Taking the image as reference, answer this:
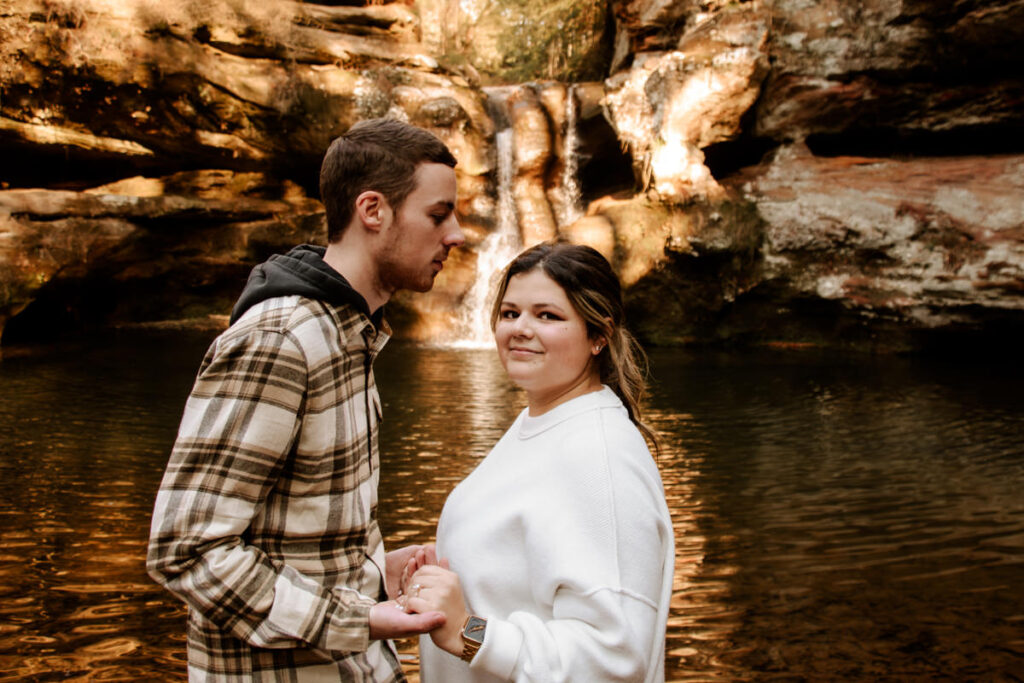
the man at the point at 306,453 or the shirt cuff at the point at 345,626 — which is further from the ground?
the man at the point at 306,453

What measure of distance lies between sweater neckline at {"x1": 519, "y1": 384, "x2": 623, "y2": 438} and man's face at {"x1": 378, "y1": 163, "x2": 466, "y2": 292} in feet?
1.39

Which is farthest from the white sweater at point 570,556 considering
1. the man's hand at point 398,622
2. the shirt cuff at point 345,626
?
the shirt cuff at point 345,626

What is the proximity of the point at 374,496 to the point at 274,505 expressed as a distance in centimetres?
28

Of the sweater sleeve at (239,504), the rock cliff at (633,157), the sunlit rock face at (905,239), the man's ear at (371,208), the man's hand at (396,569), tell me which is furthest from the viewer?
the rock cliff at (633,157)

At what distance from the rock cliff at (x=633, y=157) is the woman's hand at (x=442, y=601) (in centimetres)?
1250

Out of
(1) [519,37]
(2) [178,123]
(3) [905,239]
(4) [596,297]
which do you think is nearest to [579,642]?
(4) [596,297]

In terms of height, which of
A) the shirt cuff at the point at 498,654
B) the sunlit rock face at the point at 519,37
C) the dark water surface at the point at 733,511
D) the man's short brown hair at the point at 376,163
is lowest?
the dark water surface at the point at 733,511

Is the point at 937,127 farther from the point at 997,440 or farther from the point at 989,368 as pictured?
the point at 997,440

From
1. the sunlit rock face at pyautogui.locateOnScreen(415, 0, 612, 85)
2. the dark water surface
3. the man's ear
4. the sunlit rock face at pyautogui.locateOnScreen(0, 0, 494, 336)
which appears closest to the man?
the man's ear

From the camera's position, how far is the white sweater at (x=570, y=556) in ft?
4.64

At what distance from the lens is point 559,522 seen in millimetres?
1493

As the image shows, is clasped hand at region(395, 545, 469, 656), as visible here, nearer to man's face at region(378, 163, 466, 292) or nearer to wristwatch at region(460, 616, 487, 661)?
wristwatch at region(460, 616, 487, 661)

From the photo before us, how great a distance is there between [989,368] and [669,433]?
7.12 metres

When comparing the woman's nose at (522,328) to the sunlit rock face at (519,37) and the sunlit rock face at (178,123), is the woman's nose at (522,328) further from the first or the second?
the sunlit rock face at (519,37)
